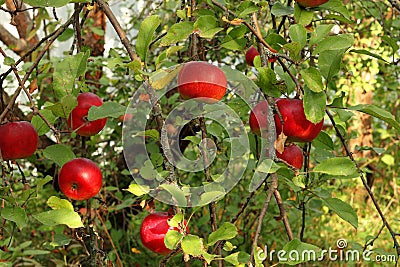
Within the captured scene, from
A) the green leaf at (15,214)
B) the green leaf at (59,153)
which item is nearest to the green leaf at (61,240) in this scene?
the green leaf at (59,153)

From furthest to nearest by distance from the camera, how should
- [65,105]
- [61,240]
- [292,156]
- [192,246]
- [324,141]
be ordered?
[61,240]
[324,141]
[292,156]
[65,105]
[192,246]

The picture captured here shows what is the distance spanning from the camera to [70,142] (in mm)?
1915

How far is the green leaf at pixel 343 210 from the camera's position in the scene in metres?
0.89

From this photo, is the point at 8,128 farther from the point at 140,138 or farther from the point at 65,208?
the point at 140,138

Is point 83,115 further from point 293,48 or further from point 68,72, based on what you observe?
point 293,48

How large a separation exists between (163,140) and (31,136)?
253 mm

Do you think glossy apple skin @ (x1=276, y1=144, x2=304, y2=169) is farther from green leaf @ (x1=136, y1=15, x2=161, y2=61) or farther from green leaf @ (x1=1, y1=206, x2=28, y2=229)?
green leaf @ (x1=1, y1=206, x2=28, y2=229)

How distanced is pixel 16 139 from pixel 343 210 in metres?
0.55

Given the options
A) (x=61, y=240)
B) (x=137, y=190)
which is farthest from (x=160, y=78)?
(x=61, y=240)

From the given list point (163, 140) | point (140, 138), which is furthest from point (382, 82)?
point (163, 140)

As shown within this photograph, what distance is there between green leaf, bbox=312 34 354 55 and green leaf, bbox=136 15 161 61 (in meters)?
0.24

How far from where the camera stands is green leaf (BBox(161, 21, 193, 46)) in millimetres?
865

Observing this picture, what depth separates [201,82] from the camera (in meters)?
0.81

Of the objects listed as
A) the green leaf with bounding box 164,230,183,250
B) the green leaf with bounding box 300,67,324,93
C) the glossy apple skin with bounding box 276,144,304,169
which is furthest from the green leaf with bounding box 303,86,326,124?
the green leaf with bounding box 164,230,183,250
